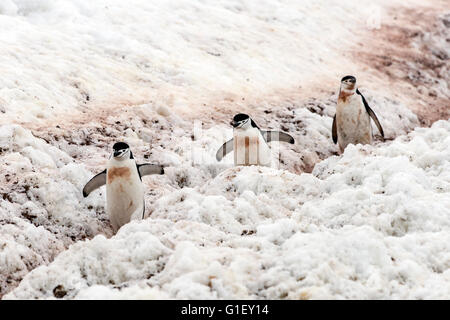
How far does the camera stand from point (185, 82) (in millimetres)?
8406

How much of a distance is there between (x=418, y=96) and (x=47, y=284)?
27.3 feet

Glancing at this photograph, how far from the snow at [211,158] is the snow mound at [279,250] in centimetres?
1

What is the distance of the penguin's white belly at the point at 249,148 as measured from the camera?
239 inches

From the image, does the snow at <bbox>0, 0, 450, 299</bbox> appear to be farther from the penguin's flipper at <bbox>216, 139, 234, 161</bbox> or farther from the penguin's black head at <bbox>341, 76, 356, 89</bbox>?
the penguin's black head at <bbox>341, 76, 356, 89</bbox>

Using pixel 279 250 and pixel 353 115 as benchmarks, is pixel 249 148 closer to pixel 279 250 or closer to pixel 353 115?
pixel 353 115

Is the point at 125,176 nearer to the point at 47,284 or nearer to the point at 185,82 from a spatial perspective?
the point at 47,284

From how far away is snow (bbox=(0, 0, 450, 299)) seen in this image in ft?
9.65

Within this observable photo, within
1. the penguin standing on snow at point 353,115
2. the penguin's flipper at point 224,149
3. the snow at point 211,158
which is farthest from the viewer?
the penguin standing on snow at point 353,115

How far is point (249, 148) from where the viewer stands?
6.10 metres

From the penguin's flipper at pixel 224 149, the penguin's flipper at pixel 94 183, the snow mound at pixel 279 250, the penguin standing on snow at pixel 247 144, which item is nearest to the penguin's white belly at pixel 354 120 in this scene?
the penguin standing on snow at pixel 247 144

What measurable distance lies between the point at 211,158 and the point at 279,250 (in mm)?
3478

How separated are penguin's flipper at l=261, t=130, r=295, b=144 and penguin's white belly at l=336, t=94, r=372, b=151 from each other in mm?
930

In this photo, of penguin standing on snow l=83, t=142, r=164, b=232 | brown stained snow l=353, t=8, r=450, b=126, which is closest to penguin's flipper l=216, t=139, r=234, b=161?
penguin standing on snow l=83, t=142, r=164, b=232

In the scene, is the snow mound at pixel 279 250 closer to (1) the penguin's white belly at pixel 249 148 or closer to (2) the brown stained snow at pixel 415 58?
(1) the penguin's white belly at pixel 249 148
